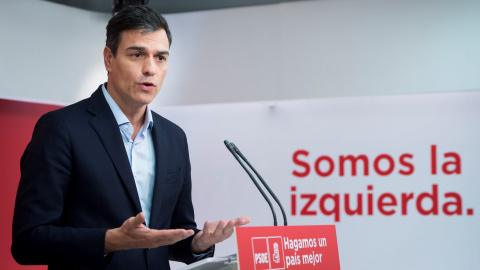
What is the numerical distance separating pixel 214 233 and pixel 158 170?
299 mm

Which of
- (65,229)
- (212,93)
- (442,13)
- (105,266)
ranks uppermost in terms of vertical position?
(442,13)

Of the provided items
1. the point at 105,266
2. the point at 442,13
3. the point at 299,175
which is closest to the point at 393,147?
the point at 299,175

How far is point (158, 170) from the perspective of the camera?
195 centimetres

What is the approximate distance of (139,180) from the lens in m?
1.93

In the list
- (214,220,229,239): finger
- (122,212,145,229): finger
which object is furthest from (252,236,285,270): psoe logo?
(122,212,145,229): finger

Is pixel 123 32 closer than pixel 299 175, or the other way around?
pixel 123 32

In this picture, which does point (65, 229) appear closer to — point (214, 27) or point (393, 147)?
point (393, 147)

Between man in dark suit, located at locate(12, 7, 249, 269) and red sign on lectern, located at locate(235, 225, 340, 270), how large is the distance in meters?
0.08

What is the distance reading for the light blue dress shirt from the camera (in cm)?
193

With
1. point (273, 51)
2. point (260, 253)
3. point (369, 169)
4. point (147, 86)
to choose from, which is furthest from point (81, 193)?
point (273, 51)

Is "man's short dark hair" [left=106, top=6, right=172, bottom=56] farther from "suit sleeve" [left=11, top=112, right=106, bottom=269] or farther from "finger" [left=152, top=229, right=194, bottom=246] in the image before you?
"finger" [left=152, top=229, right=194, bottom=246]

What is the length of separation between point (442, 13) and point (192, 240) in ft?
11.3

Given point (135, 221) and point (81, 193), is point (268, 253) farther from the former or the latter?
point (81, 193)

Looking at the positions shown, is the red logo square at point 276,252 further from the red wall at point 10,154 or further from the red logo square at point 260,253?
the red wall at point 10,154
